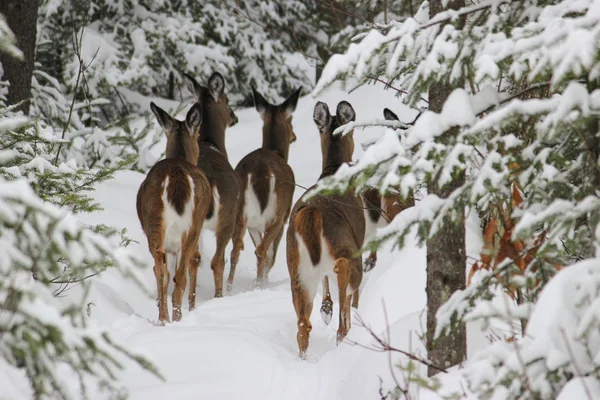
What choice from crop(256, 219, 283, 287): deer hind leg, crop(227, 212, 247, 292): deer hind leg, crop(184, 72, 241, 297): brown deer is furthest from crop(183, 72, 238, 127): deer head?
crop(256, 219, 283, 287): deer hind leg

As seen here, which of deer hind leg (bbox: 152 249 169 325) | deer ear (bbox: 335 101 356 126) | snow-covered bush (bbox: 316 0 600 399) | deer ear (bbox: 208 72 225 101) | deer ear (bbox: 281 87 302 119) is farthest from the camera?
deer ear (bbox: 281 87 302 119)

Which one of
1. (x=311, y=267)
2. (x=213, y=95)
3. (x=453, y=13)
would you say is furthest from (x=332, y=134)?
(x=453, y=13)

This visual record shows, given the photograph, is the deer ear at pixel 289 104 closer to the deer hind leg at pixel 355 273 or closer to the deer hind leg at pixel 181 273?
the deer hind leg at pixel 181 273

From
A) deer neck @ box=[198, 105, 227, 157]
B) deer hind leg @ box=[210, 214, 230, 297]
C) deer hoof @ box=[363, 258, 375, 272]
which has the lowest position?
deer hoof @ box=[363, 258, 375, 272]

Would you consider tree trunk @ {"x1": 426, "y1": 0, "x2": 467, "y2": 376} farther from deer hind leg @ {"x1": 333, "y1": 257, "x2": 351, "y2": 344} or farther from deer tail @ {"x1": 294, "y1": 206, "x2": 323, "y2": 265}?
deer tail @ {"x1": 294, "y1": 206, "x2": 323, "y2": 265}

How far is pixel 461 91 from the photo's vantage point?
11.1ft

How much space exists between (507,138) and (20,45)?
7.28 meters

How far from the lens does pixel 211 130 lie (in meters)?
10.7

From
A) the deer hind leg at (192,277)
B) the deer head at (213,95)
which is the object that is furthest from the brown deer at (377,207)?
the deer head at (213,95)

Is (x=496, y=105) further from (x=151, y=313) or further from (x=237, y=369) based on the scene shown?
(x=151, y=313)

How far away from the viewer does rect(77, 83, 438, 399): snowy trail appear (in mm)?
5195

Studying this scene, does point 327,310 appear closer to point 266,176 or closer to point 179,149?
point 179,149

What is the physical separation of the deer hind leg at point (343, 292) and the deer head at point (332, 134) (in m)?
1.84

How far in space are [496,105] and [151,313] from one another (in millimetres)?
5818
